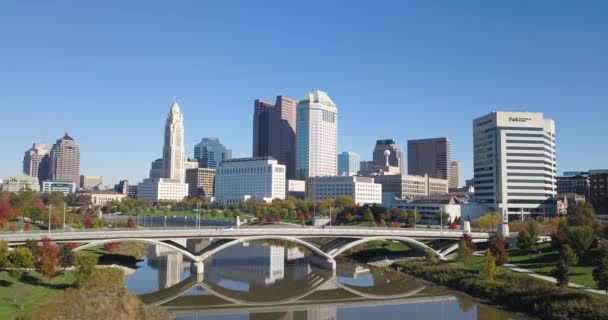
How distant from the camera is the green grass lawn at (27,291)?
4003 cm

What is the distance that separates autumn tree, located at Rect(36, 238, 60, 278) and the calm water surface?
26.9 feet

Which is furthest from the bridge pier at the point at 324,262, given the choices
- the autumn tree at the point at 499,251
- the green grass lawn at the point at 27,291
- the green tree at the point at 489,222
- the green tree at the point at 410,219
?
the green tree at the point at 489,222

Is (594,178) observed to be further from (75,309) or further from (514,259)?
(75,309)

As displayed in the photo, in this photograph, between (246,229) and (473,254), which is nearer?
(246,229)

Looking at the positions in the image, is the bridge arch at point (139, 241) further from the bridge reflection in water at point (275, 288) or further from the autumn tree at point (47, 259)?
the autumn tree at point (47, 259)

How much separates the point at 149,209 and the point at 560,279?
529 ft

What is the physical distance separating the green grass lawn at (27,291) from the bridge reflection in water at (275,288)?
748cm

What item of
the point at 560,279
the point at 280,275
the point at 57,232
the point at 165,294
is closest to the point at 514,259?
the point at 560,279

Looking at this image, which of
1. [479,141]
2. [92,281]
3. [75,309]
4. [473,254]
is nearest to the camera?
[75,309]

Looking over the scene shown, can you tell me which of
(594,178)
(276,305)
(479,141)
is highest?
(479,141)

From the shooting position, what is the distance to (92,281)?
4734 centimetres

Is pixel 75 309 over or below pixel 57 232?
below

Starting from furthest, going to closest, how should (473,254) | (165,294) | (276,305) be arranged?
1. (473,254)
2. (165,294)
3. (276,305)

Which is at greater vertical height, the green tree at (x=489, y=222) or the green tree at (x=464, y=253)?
the green tree at (x=489, y=222)
